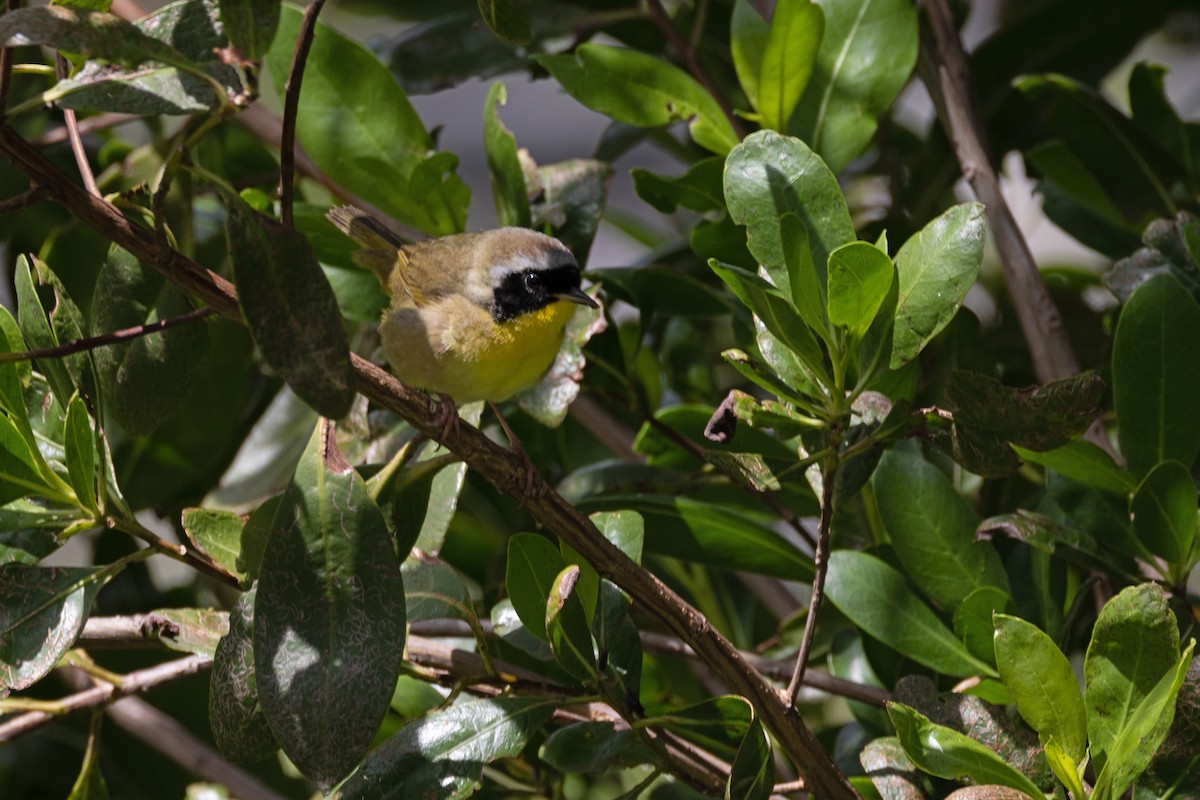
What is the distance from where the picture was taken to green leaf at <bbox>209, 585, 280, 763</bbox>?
1078mm

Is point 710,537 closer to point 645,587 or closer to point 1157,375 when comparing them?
point 645,587

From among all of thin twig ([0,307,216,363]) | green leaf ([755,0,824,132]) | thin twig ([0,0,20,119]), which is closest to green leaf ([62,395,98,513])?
thin twig ([0,307,216,363])

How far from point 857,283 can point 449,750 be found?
0.54m

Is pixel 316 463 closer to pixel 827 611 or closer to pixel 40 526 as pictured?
pixel 40 526

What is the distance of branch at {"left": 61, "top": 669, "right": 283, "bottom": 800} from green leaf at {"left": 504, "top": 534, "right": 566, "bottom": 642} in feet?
2.50

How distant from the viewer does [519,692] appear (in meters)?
1.16

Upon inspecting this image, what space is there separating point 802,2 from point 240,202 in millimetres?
816

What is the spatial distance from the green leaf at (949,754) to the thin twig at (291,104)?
62 centimetres

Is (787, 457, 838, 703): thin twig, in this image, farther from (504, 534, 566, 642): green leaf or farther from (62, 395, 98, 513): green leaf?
(62, 395, 98, 513): green leaf

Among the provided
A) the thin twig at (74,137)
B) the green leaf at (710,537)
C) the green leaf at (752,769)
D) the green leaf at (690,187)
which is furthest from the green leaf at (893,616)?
the thin twig at (74,137)

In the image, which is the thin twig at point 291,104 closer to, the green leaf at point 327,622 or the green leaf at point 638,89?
the green leaf at point 327,622

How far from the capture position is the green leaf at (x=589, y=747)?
3.43 feet

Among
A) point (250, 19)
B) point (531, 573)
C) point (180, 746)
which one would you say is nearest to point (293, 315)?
point (250, 19)

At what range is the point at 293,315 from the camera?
869mm
